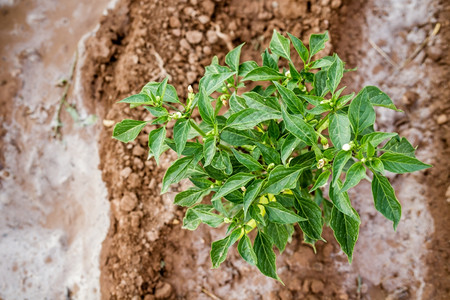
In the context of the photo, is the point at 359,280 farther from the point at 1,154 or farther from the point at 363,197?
the point at 1,154

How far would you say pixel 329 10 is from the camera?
11.2ft

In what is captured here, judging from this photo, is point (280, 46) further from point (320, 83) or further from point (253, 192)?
point (253, 192)

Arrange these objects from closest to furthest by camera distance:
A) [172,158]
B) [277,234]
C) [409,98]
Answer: [277,234], [172,158], [409,98]

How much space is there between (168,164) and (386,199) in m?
1.87

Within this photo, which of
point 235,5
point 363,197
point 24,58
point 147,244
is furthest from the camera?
point 24,58

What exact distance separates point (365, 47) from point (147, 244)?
2634 mm

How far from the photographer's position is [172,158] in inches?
124

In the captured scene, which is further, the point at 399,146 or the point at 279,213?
the point at 399,146

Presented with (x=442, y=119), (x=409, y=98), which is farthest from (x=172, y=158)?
(x=442, y=119)

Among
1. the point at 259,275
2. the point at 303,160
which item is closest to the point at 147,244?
the point at 259,275

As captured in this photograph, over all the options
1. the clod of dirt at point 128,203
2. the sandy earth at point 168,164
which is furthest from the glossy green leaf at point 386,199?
the clod of dirt at point 128,203

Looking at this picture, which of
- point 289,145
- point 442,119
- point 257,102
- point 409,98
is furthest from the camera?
point 409,98

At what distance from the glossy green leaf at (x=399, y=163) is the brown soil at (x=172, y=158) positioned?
65.6 inches

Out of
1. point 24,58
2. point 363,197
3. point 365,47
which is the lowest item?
point 363,197
